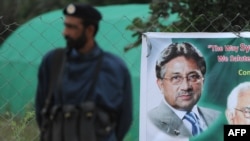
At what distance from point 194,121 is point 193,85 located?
0.26 metres

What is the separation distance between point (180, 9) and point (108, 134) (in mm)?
1956

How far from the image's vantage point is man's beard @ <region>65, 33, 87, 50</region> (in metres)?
4.03

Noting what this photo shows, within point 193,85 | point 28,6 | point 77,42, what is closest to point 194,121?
point 193,85

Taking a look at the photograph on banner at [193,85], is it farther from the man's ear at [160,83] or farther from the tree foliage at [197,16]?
the tree foliage at [197,16]

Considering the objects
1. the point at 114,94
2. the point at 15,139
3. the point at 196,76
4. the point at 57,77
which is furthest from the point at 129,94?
the point at 15,139

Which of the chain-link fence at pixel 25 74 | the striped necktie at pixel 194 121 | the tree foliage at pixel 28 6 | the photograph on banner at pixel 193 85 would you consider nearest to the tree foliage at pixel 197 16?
the chain-link fence at pixel 25 74

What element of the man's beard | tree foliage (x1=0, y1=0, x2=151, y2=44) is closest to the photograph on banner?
the man's beard

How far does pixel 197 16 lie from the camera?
577cm

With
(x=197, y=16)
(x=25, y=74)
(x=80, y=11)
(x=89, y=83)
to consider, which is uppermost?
(x=80, y=11)

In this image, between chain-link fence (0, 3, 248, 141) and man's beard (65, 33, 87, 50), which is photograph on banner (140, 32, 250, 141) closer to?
chain-link fence (0, 3, 248, 141)

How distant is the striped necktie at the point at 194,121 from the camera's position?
5.00 metres

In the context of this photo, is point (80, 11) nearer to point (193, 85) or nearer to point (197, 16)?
point (193, 85)

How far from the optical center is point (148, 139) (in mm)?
5016
